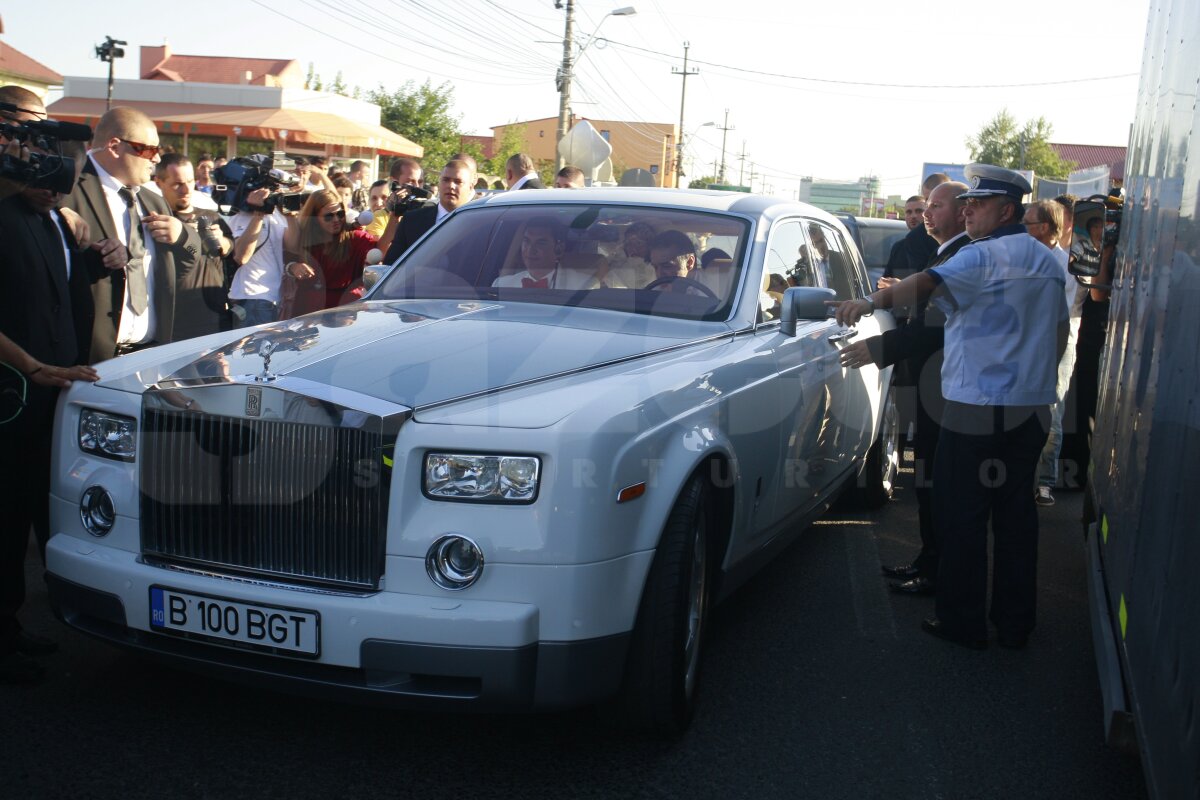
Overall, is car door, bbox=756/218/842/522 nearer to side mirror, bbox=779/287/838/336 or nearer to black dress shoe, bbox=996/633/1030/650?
side mirror, bbox=779/287/838/336

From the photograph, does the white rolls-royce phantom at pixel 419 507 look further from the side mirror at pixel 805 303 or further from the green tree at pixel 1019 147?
the green tree at pixel 1019 147

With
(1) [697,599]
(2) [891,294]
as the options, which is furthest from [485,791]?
(2) [891,294]

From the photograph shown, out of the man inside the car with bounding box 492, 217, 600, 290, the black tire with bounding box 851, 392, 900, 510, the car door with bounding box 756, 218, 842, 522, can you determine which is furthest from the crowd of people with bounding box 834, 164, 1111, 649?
the black tire with bounding box 851, 392, 900, 510

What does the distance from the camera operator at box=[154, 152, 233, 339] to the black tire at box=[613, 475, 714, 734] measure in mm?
4135

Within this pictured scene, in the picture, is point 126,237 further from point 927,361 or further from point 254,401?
point 927,361

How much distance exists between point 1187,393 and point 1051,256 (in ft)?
7.57

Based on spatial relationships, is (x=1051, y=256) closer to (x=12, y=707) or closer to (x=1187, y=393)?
(x=1187, y=393)

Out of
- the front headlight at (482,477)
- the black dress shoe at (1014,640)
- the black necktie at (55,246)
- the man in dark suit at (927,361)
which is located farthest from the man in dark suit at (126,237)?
the black dress shoe at (1014,640)

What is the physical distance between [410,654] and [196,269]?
14.2ft

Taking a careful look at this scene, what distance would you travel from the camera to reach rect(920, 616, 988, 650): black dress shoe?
504cm

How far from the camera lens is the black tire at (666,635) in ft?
11.4

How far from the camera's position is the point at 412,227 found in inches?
317

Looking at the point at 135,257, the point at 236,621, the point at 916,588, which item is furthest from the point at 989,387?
the point at 135,257

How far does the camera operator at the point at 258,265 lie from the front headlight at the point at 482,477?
5002mm
